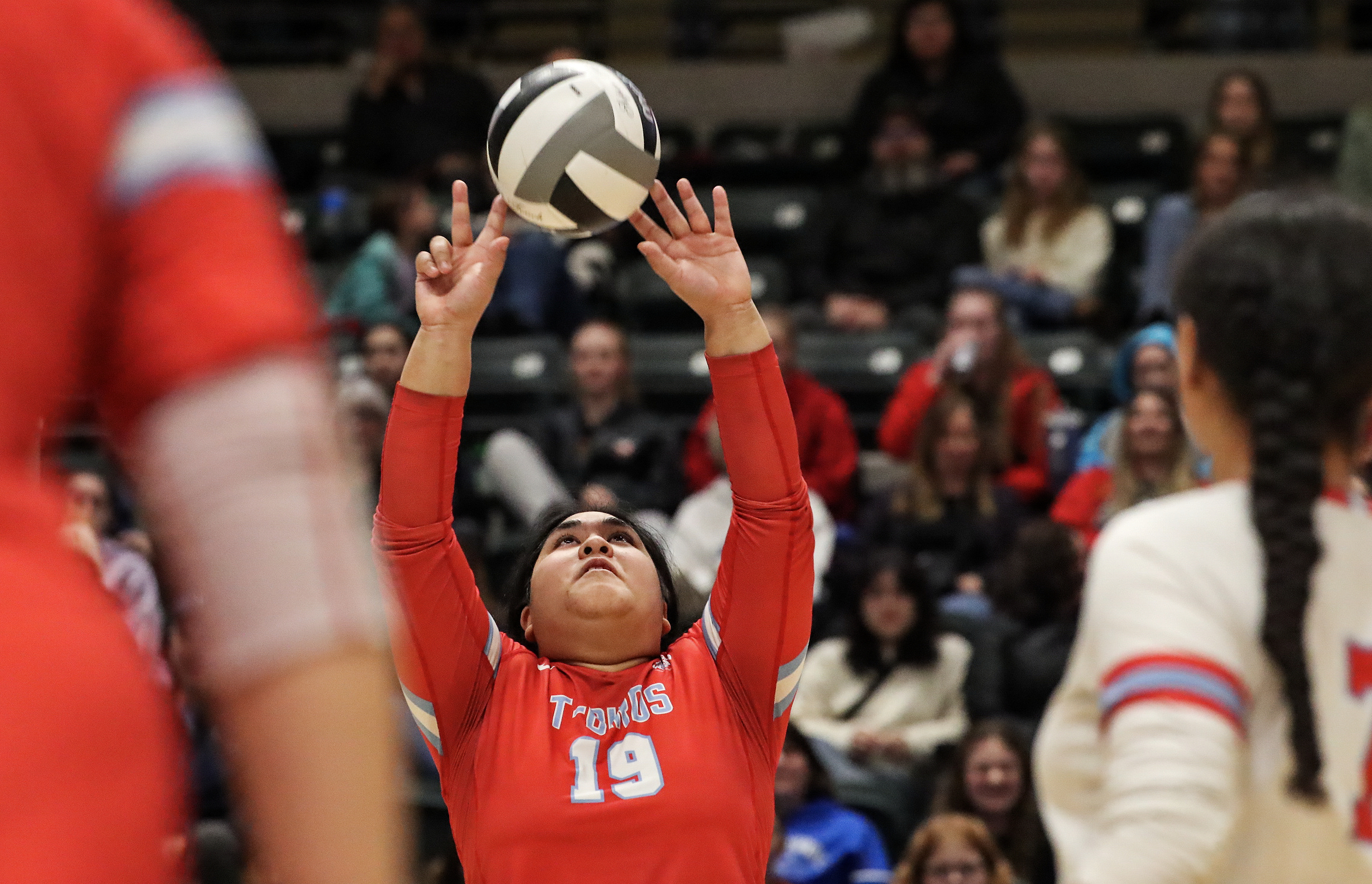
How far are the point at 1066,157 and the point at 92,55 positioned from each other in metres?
7.24

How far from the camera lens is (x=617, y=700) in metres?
2.64

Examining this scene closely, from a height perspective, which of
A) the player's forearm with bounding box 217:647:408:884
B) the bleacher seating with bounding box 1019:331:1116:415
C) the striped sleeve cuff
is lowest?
the bleacher seating with bounding box 1019:331:1116:415

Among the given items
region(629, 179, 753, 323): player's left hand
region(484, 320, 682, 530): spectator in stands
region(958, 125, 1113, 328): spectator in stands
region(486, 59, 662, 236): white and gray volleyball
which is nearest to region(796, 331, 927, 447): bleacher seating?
region(958, 125, 1113, 328): spectator in stands

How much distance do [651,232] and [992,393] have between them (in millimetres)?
4136

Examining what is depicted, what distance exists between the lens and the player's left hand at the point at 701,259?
2613 mm

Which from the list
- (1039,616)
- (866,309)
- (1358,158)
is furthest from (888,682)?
(1358,158)

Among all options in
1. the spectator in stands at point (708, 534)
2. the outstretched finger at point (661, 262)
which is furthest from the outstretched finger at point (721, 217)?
the spectator in stands at point (708, 534)

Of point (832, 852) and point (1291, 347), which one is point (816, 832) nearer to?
point (832, 852)

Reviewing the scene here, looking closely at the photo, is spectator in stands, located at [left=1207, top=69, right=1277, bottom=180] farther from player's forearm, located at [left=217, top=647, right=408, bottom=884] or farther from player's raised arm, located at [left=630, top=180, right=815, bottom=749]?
player's forearm, located at [left=217, top=647, right=408, bottom=884]

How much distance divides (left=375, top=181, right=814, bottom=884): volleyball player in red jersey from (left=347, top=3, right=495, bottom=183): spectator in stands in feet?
20.3

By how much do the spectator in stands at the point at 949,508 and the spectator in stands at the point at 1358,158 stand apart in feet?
8.32

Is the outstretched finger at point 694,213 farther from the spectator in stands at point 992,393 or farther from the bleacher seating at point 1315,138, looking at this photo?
the bleacher seating at point 1315,138

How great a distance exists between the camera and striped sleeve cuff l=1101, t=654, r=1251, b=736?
1496 mm

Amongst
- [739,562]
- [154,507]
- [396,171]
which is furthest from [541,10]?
[154,507]
